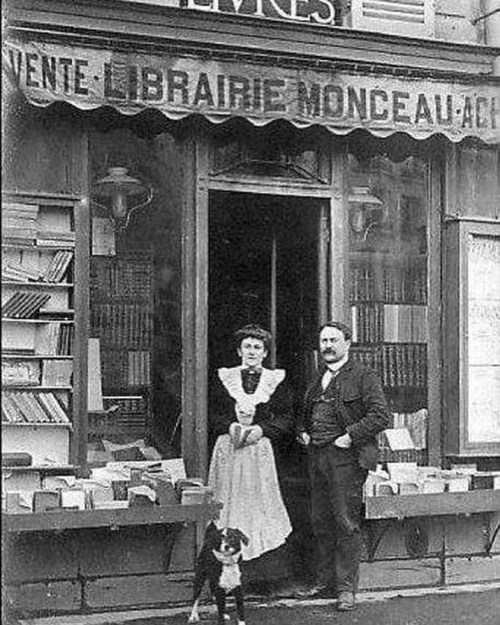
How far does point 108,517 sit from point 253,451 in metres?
1.13

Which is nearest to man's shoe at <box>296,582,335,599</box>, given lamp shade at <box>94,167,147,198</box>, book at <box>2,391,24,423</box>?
book at <box>2,391,24,423</box>

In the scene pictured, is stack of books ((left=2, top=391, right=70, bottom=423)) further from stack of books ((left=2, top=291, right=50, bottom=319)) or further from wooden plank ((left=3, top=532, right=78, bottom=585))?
wooden plank ((left=3, top=532, right=78, bottom=585))

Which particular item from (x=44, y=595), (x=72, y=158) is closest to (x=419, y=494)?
(x=44, y=595)

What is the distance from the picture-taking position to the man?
7297mm

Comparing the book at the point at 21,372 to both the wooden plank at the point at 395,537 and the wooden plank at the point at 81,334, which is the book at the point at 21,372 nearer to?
the wooden plank at the point at 81,334

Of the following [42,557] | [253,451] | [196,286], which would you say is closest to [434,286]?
[196,286]

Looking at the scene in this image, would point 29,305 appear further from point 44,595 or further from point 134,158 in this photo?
point 44,595

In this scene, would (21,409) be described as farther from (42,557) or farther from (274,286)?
(274,286)

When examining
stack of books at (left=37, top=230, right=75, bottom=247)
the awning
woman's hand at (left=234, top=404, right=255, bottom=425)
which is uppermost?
the awning

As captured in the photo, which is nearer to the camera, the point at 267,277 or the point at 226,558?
the point at 226,558

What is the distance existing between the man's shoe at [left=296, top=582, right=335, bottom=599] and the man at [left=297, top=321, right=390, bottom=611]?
212 millimetres

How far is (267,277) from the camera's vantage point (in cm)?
873

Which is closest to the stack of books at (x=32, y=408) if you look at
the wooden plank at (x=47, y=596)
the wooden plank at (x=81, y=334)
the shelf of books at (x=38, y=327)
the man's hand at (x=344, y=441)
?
the shelf of books at (x=38, y=327)

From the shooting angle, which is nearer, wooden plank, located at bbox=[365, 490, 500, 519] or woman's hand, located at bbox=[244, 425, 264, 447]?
woman's hand, located at bbox=[244, 425, 264, 447]
